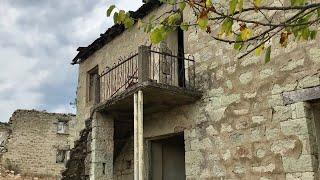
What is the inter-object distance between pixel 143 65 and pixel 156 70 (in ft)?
5.76

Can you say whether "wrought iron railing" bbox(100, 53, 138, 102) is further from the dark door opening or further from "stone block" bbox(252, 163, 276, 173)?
"stone block" bbox(252, 163, 276, 173)

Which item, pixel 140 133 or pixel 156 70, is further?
pixel 156 70

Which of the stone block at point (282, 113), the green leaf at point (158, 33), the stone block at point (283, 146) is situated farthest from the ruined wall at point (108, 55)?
the green leaf at point (158, 33)

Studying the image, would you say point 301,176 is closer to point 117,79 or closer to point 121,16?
point 121,16

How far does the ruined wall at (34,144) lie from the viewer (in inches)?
883

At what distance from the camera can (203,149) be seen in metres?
7.30

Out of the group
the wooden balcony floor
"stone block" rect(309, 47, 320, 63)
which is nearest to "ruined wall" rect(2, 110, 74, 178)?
the wooden balcony floor

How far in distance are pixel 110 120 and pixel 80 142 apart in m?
1.20

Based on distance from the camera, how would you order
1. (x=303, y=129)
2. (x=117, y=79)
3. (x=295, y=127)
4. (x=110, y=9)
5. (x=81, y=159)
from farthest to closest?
1. (x=117, y=79)
2. (x=81, y=159)
3. (x=295, y=127)
4. (x=303, y=129)
5. (x=110, y=9)

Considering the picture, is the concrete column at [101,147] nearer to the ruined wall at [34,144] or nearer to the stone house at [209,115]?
the stone house at [209,115]

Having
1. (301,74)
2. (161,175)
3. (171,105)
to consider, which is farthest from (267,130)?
(161,175)

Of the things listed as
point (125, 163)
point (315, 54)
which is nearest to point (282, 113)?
point (315, 54)

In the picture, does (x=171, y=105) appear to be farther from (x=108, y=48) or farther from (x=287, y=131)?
(x=108, y=48)

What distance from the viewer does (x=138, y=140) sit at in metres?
6.95
